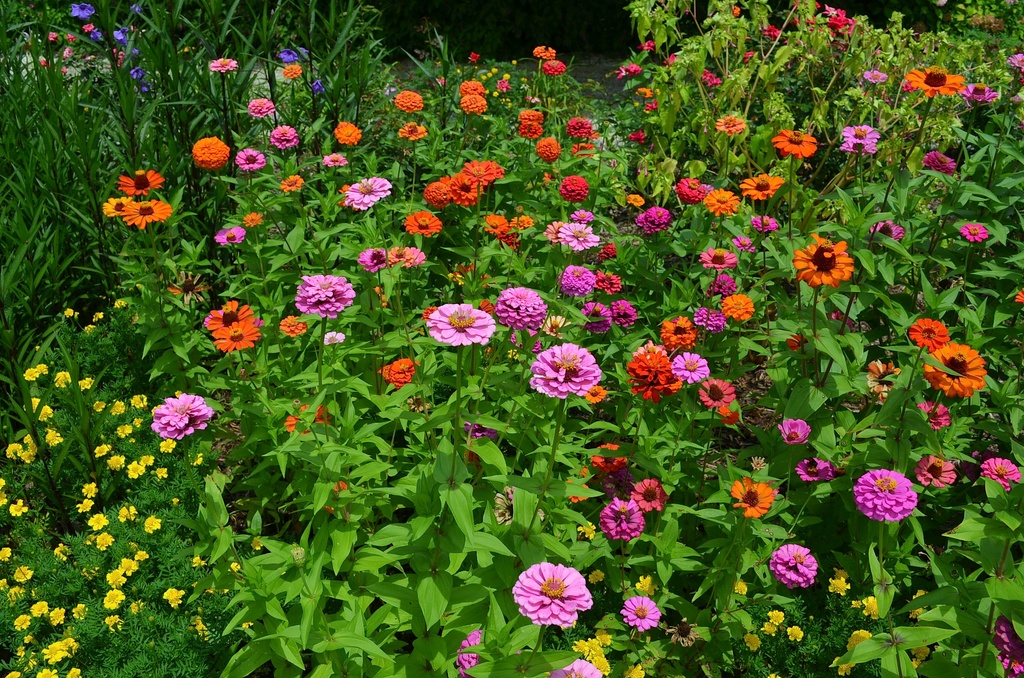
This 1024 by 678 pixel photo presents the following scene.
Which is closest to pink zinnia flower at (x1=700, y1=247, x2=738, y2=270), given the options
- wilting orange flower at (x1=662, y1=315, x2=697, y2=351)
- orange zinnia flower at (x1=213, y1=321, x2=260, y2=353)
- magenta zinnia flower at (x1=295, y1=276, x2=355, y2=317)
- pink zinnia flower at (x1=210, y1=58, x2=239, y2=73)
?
wilting orange flower at (x1=662, y1=315, x2=697, y2=351)

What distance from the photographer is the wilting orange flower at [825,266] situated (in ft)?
6.54

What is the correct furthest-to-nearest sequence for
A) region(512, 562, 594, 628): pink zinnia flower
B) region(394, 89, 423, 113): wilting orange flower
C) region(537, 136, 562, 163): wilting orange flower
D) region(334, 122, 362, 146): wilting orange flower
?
1. region(394, 89, 423, 113): wilting orange flower
2. region(537, 136, 562, 163): wilting orange flower
3. region(334, 122, 362, 146): wilting orange flower
4. region(512, 562, 594, 628): pink zinnia flower

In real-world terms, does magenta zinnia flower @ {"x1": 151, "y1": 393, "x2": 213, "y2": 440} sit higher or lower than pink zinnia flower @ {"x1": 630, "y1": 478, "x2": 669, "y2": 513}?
higher

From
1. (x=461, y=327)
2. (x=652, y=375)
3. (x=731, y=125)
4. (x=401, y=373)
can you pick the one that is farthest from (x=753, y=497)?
(x=731, y=125)

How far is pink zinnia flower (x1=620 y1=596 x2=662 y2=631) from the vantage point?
2.16 meters

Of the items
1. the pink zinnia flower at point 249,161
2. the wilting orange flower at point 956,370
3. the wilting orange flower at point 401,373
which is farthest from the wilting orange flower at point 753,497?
the pink zinnia flower at point 249,161

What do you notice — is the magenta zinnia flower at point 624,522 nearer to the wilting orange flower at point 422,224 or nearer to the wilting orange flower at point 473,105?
the wilting orange flower at point 422,224

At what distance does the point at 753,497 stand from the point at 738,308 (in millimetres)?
601

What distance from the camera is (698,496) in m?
2.49

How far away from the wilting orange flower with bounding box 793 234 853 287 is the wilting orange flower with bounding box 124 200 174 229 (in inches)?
83.1

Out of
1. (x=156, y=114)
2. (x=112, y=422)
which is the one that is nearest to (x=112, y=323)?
(x=112, y=422)

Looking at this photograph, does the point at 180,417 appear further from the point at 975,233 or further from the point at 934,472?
the point at 975,233

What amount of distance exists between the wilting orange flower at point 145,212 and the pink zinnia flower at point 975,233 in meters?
2.82

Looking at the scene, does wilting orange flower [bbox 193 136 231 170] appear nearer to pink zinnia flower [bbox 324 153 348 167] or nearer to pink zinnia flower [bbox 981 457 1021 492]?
pink zinnia flower [bbox 324 153 348 167]
